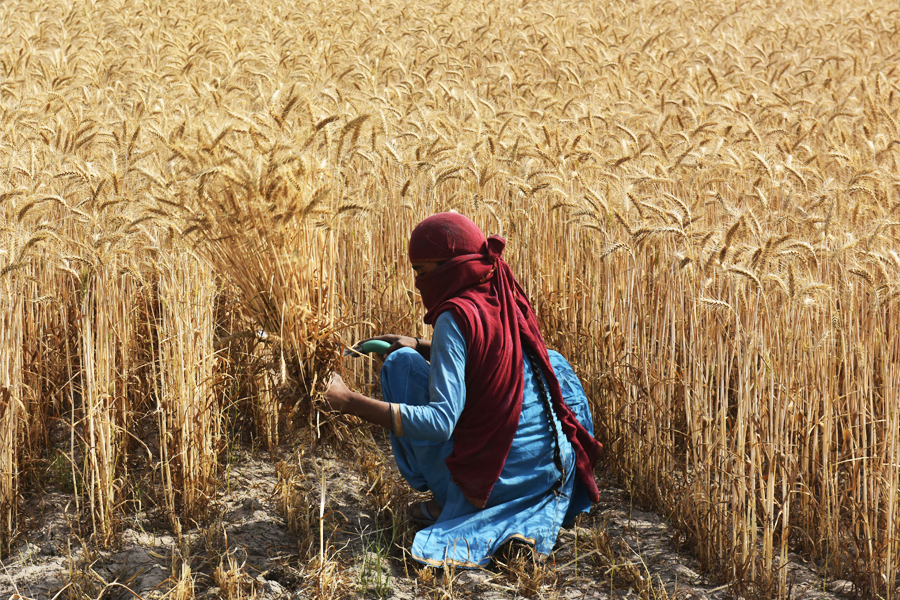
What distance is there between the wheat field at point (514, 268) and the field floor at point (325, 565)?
8 centimetres

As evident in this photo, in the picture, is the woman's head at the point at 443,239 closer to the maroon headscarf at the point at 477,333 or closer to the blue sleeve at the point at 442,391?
the maroon headscarf at the point at 477,333

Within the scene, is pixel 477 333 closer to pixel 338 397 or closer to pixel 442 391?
pixel 442 391

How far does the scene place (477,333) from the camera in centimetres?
227

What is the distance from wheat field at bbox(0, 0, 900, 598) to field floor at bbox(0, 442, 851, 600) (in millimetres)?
77

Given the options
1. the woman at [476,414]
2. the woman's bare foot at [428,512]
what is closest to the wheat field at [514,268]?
the woman at [476,414]

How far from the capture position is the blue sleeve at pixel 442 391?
86.8 inches

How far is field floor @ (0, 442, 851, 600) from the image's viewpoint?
7.34 ft

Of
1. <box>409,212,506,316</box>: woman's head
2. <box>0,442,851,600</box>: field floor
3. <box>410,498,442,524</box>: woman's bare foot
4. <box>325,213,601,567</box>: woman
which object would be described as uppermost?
<box>409,212,506,316</box>: woman's head

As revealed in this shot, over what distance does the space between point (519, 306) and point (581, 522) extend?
728 millimetres

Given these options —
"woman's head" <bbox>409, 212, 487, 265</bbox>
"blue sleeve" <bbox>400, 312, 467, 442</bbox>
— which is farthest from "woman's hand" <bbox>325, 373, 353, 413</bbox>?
"woman's head" <bbox>409, 212, 487, 265</bbox>

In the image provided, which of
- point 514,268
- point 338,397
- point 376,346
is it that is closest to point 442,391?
point 338,397

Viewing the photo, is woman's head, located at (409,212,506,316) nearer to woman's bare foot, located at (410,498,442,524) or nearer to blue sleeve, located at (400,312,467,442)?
blue sleeve, located at (400,312,467,442)

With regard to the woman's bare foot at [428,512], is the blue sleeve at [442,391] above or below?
above

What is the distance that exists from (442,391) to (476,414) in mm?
176
